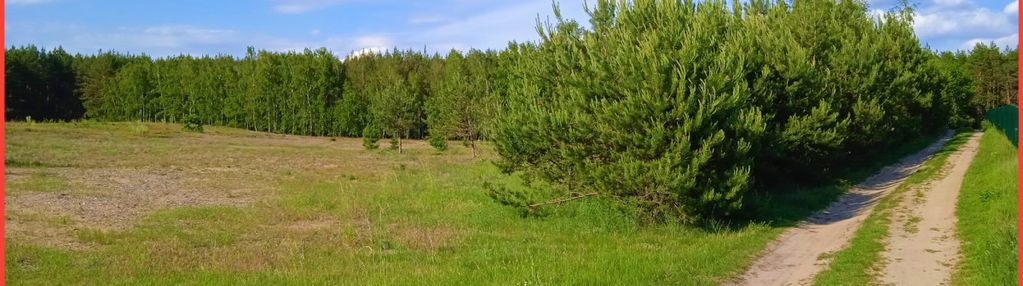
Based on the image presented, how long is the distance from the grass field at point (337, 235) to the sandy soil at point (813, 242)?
1.05 feet

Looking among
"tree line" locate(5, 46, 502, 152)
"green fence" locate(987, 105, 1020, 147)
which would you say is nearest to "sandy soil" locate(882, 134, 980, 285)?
"green fence" locate(987, 105, 1020, 147)

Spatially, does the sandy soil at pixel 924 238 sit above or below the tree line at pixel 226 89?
below

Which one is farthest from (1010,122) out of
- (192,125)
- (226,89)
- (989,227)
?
(226,89)

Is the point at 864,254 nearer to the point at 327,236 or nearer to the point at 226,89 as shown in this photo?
the point at 327,236

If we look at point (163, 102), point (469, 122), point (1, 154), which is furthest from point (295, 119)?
point (1, 154)

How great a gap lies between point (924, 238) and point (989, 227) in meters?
0.95

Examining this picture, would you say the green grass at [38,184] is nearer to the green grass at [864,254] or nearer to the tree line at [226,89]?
the green grass at [864,254]

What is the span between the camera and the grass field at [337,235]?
32.0ft

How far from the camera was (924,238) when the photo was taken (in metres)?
12.1

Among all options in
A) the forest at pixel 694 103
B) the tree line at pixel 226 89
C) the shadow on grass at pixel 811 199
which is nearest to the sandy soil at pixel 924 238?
Result: the shadow on grass at pixel 811 199

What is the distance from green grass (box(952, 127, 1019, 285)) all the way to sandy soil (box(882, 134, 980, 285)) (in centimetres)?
20

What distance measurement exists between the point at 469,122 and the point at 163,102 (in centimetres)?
5404

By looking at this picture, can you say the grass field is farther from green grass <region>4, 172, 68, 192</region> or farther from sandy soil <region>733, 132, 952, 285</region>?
sandy soil <region>733, 132, 952, 285</region>

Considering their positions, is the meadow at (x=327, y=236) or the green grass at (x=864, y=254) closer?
the green grass at (x=864, y=254)
